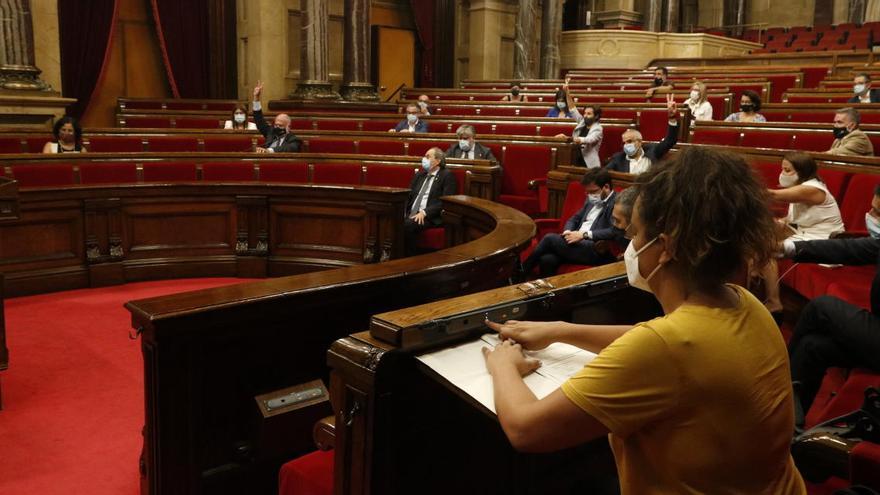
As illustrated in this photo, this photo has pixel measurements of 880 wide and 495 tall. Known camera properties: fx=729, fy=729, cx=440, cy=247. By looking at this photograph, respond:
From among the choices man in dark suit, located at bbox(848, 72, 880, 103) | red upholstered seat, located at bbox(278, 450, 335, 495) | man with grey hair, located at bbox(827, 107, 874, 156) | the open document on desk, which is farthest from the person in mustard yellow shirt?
man in dark suit, located at bbox(848, 72, 880, 103)

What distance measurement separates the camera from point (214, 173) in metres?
5.50

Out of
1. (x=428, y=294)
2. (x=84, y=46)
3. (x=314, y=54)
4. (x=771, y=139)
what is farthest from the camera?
(x=84, y=46)

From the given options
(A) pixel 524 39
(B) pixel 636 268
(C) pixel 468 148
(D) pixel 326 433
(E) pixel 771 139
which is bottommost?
(D) pixel 326 433

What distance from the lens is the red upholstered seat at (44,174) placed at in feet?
16.0

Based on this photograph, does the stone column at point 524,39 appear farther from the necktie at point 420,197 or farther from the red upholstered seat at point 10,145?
the red upholstered seat at point 10,145

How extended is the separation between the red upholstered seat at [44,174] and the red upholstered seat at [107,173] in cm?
9

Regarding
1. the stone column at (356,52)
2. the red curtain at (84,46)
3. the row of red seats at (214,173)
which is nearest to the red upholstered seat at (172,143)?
the row of red seats at (214,173)

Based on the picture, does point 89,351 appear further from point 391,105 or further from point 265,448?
point 391,105

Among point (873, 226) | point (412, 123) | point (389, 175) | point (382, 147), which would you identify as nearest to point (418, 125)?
point (412, 123)

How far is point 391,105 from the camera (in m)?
10.4

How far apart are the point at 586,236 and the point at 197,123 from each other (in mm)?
6502

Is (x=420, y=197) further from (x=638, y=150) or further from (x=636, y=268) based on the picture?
(x=636, y=268)

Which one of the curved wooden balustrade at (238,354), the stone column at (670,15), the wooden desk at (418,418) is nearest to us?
the wooden desk at (418,418)

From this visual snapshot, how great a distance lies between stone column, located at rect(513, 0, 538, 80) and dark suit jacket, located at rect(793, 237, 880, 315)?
457 inches
